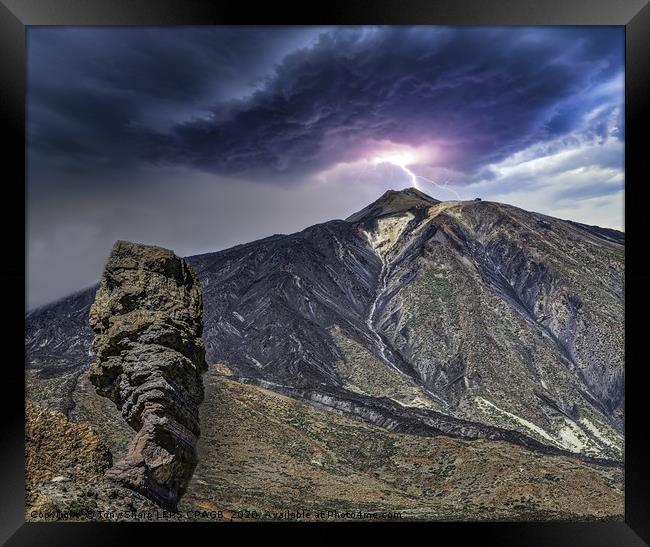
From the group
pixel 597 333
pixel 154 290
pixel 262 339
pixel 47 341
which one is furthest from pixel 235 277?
pixel 154 290

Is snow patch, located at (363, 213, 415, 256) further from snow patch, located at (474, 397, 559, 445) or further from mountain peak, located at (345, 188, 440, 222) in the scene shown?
snow patch, located at (474, 397, 559, 445)

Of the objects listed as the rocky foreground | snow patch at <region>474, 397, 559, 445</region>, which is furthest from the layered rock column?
snow patch at <region>474, 397, 559, 445</region>

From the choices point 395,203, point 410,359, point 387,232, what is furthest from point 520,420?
point 395,203

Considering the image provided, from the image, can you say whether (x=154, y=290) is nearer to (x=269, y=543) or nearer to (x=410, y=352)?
(x=269, y=543)

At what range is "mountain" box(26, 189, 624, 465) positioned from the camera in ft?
163

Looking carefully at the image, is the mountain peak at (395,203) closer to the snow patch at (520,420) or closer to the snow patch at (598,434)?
the snow patch at (520,420)

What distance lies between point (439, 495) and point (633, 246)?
69.4ft

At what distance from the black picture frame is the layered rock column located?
6.09ft

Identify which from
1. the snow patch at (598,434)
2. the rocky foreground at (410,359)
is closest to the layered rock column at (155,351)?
the rocky foreground at (410,359)

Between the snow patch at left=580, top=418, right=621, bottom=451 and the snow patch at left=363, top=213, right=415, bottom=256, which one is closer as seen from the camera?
the snow patch at left=580, top=418, right=621, bottom=451

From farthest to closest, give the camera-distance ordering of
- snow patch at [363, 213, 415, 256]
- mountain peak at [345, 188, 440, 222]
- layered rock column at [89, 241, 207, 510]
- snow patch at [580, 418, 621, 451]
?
mountain peak at [345, 188, 440, 222] → snow patch at [363, 213, 415, 256] → snow patch at [580, 418, 621, 451] → layered rock column at [89, 241, 207, 510]
